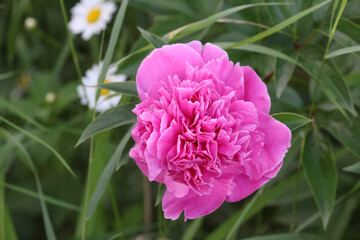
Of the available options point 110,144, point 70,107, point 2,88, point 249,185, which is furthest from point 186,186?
point 2,88

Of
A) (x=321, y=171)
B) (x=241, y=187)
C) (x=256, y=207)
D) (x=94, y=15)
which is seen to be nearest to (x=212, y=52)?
(x=241, y=187)

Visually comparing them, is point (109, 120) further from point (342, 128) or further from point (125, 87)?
point (342, 128)

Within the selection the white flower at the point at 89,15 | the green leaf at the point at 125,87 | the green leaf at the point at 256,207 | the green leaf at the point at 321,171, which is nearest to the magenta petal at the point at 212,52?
the green leaf at the point at 125,87

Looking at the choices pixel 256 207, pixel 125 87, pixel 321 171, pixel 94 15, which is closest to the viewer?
pixel 125 87

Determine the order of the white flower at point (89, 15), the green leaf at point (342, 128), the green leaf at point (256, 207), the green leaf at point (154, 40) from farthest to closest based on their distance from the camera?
the white flower at point (89, 15), the green leaf at point (256, 207), the green leaf at point (342, 128), the green leaf at point (154, 40)

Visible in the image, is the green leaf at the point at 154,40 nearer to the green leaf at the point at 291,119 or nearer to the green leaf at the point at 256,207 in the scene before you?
the green leaf at the point at 291,119

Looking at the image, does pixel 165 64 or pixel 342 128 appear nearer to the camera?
pixel 165 64

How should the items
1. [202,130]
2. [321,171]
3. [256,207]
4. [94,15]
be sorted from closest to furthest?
[202,130], [321,171], [256,207], [94,15]
